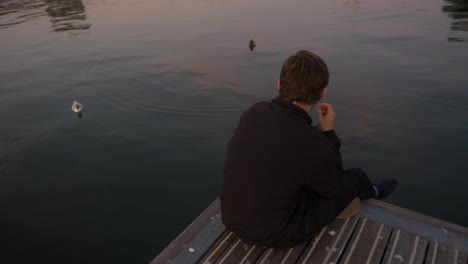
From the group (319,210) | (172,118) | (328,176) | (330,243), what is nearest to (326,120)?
(328,176)

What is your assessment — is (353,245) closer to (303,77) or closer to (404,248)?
(404,248)

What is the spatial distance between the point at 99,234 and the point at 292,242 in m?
3.67

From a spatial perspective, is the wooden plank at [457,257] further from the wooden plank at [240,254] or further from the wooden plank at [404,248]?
the wooden plank at [240,254]

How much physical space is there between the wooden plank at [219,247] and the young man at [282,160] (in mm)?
533

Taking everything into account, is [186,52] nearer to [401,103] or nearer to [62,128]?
[62,128]

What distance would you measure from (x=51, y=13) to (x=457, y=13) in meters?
31.5

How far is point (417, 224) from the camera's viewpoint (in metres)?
4.56

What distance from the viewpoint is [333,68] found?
45.3 feet

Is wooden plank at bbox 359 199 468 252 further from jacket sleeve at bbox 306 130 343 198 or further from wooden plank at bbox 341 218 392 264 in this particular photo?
jacket sleeve at bbox 306 130 343 198

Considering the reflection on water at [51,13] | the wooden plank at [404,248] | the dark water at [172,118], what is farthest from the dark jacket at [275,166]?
the reflection on water at [51,13]

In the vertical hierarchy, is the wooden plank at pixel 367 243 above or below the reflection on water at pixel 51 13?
below

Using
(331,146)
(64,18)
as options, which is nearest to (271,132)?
(331,146)

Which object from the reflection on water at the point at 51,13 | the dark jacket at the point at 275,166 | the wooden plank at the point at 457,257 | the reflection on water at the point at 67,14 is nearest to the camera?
the dark jacket at the point at 275,166

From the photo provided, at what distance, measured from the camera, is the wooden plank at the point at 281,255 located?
160 inches
